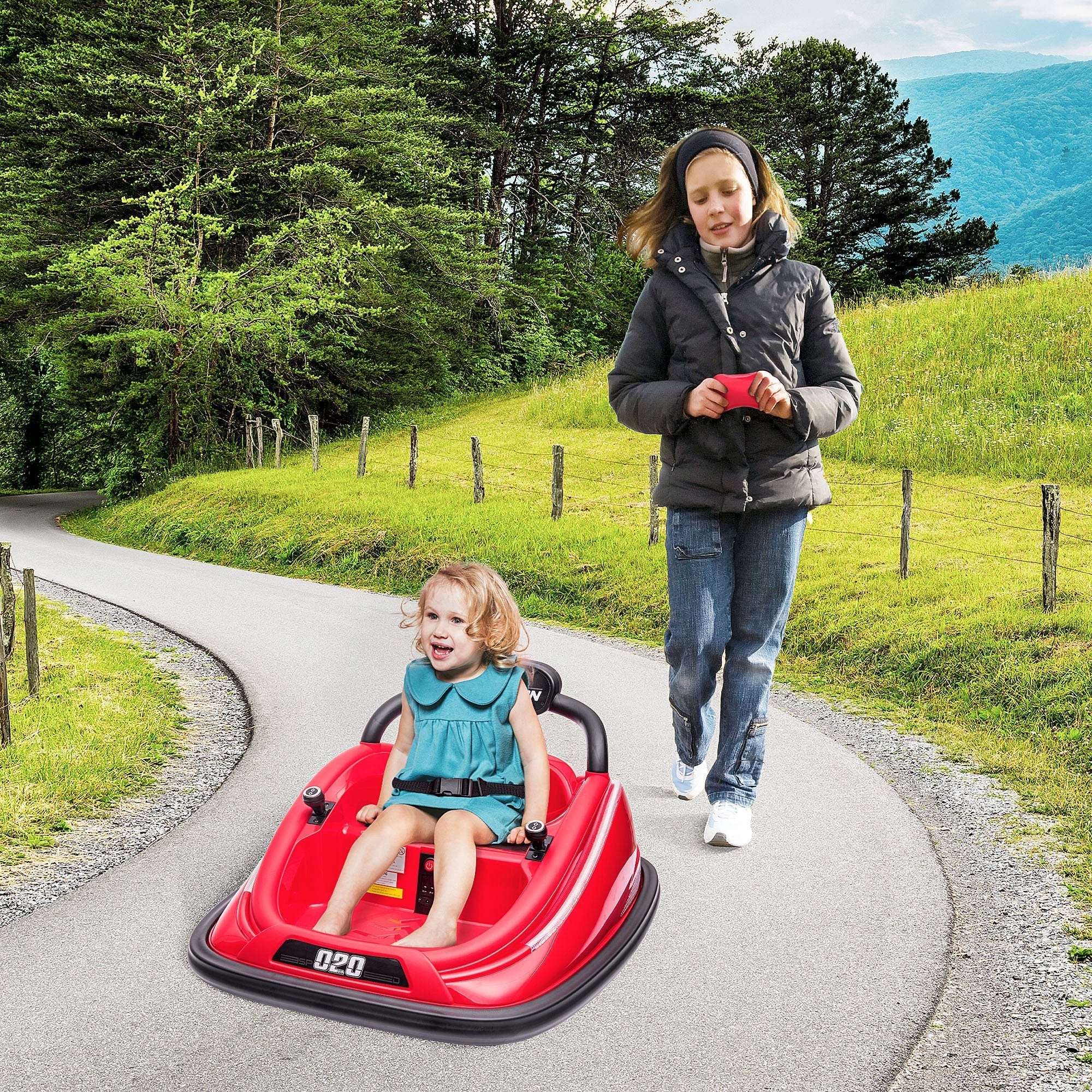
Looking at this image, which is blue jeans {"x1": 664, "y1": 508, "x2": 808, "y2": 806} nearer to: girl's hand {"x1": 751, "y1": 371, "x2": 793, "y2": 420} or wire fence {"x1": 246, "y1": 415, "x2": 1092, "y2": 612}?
girl's hand {"x1": 751, "y1": 371, "x2": 793, "y2": 420}

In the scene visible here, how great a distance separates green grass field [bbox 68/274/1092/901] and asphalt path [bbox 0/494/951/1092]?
1002 millimetres

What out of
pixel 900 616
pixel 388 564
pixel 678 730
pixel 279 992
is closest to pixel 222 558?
pixel 388 564

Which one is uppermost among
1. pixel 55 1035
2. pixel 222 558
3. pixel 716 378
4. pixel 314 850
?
pixel 716 378

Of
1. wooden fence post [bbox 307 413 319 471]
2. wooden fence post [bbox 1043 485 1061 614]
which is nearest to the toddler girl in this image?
wooden fence post [bbox 1043 485 1061 614]

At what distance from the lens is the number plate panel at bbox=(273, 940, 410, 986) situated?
3.10m

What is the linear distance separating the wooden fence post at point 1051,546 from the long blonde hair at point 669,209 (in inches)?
192

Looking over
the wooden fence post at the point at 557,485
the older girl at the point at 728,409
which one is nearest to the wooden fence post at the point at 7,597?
the older girl at the point at 728,409

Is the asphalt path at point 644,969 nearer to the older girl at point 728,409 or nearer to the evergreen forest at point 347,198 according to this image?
the older girl at point 728,409

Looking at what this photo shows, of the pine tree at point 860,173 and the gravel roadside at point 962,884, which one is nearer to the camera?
the gravel roadside at point 962,884

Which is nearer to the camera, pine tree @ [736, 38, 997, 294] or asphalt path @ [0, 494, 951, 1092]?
asphalt path @ [0, 494, 951, 1092]

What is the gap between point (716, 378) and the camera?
13.4 ft

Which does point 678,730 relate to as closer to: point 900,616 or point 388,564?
point 900,616

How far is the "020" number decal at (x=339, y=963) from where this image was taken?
10.3ft

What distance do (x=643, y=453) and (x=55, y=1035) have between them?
62.1 ft
